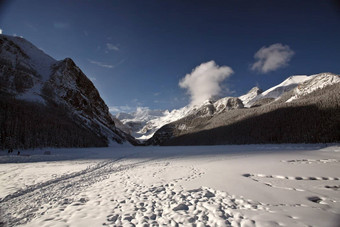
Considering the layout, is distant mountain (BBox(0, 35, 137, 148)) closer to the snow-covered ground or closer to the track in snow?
the track in snow

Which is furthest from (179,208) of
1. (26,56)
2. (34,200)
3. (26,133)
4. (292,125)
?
(26,56)

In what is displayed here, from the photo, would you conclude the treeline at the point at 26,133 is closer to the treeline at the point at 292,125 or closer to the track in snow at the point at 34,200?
the track in snow at the point at 34,200

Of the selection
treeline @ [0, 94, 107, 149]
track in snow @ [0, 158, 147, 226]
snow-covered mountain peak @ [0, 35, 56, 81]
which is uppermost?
snow-covered mountain peak @ [0, 35, 56, 81]

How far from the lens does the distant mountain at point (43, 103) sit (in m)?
51.9

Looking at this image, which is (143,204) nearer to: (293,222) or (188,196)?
(188,196)

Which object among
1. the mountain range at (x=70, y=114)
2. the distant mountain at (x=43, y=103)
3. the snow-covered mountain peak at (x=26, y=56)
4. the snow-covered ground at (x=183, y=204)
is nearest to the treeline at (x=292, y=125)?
the mountain range at (x=70, y=114)

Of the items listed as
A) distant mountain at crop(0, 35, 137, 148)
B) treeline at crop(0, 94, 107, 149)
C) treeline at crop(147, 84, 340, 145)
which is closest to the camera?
treeline at crop(0, 94, 107, 149)

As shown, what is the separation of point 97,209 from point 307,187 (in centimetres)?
963

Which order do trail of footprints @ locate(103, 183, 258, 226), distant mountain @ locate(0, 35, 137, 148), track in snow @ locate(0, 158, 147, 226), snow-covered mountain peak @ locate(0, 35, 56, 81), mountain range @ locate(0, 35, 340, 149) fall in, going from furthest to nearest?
snow-covered mountain peak @ locate(0, 35, 56, 81) < mountain range @ locate(0, 35, 340, 149) < distant mountain @ locate(0, 35, 137, 148) < track in snow @ locate(0, 158, 147, 226) < trail of footprints @ locate(103, 183, 258, 226)

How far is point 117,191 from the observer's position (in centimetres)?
818

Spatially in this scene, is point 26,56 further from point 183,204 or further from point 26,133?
point 183,204

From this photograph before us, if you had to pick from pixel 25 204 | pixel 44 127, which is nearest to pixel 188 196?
pixel 25 204

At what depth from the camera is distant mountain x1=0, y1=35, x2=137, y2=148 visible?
51.9m

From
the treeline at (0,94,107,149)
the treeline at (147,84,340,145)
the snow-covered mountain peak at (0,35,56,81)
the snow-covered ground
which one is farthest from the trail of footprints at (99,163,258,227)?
the snow-covered mountain peak at (0,35,56,81)
